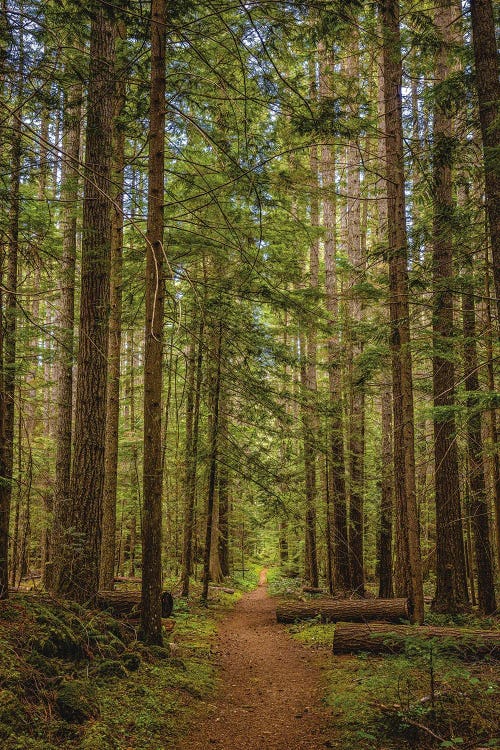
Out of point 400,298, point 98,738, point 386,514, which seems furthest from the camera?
point 386,514

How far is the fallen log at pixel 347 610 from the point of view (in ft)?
30.8

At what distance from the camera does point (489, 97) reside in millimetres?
6707

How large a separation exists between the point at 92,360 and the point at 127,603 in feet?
13.9

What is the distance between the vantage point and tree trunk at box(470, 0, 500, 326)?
21.4ft

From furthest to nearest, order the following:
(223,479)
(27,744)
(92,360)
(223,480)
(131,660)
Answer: (223,480) → (223,479) → (92,360) → (131,660) → (27,744)

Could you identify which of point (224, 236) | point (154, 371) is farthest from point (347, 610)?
point (224, 236)

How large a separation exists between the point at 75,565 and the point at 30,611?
61.0 inches

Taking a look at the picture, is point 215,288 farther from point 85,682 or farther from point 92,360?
point 85,682

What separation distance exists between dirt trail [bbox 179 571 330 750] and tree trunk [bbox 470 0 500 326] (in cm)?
569

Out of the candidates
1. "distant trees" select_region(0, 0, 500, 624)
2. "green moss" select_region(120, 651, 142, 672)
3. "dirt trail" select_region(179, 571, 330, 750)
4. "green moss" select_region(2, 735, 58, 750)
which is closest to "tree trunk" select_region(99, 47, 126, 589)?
"distant trees" select_region(0, 0, 500, 624)

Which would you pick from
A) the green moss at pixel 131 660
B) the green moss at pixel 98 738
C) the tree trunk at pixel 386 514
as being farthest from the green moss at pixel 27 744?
the tree trunk at pixel 386 514

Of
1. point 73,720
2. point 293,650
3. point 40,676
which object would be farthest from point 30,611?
point 293,650

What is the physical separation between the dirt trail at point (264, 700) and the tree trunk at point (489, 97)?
5.69 meters

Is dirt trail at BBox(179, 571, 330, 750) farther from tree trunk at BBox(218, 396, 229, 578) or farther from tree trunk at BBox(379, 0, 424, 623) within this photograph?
tree trunk at BBox(218, 396, 229, 578)
